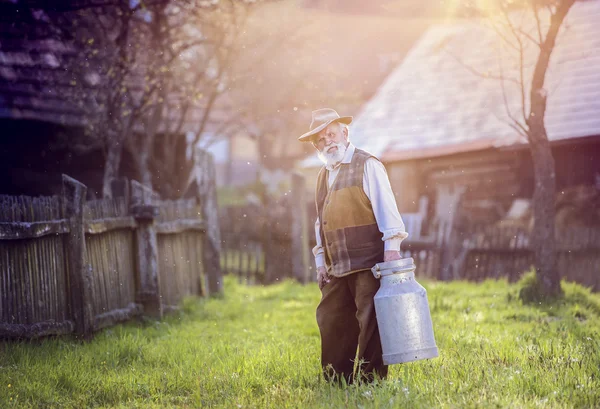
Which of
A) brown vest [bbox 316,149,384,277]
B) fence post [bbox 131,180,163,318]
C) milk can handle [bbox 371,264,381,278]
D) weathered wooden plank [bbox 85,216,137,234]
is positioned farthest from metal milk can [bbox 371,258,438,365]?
fence post [bbox 131,180,163,318]

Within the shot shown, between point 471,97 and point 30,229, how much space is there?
11111 millimetres

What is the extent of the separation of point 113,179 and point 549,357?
600 cm

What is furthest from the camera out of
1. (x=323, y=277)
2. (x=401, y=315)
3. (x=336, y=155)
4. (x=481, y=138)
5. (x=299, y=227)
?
(x=481, y=138)

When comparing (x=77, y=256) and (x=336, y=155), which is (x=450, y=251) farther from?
(x=336, y=155)

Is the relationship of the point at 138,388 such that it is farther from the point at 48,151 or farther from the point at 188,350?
the point at 48,151

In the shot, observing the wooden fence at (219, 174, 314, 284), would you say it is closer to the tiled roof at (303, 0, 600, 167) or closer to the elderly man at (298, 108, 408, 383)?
the tiled roof at (303, 0, 600, 167)

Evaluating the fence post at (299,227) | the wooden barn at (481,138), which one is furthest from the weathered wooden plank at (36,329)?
the wooden barn at (481,138)

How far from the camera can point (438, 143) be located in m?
14.4

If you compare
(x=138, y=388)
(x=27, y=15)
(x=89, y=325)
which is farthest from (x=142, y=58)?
(x=138, y=388)

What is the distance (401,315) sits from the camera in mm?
4453

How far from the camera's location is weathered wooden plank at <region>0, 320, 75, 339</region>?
237 inches

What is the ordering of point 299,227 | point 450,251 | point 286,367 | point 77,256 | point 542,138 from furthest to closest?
1. point 450,251
2. point 299,227
3. point 542,138
4. point 77,256
5. point 286,367

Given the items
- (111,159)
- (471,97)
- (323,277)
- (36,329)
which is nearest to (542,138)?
(323,277)

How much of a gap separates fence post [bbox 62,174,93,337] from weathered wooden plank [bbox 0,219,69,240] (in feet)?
0.35
